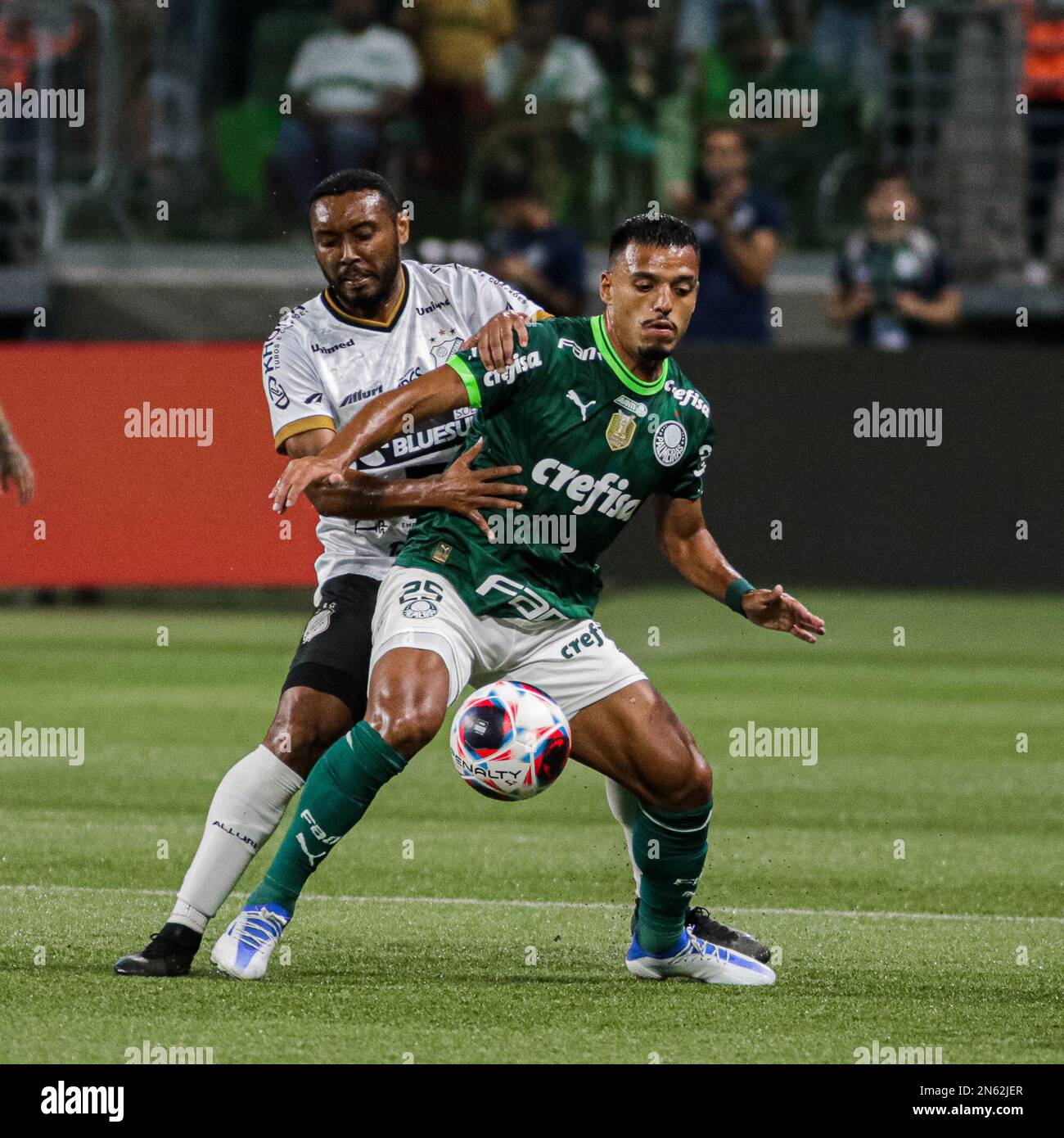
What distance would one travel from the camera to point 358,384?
21.8ft

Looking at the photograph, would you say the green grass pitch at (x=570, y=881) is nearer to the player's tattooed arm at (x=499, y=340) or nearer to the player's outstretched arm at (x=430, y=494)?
the player's outstretched arm at (x=430, y=494)

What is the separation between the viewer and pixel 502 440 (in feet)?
20.6

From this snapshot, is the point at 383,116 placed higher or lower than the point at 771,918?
higher

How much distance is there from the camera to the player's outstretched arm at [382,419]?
575 cm

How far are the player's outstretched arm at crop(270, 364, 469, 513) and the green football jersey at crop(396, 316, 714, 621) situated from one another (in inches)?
7.8

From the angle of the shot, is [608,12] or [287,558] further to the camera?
[608,12]

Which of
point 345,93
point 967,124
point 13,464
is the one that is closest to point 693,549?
point 13,464

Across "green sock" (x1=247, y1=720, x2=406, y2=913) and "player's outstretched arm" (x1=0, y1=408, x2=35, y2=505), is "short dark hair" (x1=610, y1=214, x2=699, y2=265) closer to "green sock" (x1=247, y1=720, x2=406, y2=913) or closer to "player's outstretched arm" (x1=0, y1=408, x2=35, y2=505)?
"green sock" (x1=247, y1=720, x2=406, y2=913)

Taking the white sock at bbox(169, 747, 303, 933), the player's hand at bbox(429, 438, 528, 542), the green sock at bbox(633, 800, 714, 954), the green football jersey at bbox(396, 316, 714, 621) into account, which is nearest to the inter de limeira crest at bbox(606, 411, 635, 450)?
the green football jersey at bbox(396, 316, 714, 621)

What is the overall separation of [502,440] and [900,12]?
1516 cm

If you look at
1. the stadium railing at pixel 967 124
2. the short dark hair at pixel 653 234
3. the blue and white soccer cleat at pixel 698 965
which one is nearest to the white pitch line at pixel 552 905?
the blue and white soccer cleat at pixel 698 965
